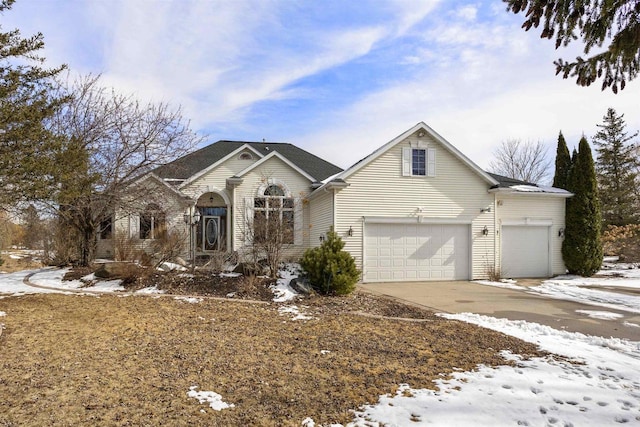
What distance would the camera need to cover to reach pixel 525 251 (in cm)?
1539

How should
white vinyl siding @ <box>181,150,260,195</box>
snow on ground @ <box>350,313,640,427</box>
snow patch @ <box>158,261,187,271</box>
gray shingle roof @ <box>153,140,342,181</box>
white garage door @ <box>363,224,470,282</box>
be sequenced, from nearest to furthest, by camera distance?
1. snow on ground @ <box>350,313,640,427</box>
2. snow patch @ <box>158,261,187,271</box>
3. white garage door @ <box>363,224,470,282</box>
4. white vinyl siding @ <box>181,150,260,195</box>
5. gray shingle roof @ <box>153,140,342,181</box>

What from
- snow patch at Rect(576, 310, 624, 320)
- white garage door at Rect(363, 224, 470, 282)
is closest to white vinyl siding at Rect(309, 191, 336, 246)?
white garage door at Rect(363, 224, 470, 282)

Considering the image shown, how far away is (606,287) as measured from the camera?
12516 mm

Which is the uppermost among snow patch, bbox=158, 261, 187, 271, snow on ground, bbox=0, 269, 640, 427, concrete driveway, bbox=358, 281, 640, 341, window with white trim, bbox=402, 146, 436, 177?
window with white trim, bbox=402, 146, 436, 177

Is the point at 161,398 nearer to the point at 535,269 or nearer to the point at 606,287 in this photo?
the point at 606,287

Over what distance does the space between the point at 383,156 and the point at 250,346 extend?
960 centimetres

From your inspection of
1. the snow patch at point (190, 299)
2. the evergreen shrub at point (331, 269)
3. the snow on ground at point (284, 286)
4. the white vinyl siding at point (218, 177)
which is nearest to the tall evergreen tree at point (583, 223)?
the evergreen shrub at point (331, 269)

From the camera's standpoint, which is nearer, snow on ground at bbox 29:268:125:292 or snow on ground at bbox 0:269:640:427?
snow on ground at bbox 0:269:640:427

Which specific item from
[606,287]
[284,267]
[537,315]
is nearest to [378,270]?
[284,267]

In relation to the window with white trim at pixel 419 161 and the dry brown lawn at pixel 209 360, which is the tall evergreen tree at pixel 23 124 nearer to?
the dry brown lawn at pixel 209 360

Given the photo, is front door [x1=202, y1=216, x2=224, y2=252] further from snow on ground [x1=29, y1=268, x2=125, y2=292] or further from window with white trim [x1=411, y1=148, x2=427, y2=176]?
window with white trim [x1=411, y1=148, x2=427, y2=176]

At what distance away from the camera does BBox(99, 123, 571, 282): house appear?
45.2ft

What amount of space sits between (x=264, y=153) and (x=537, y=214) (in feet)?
43.6

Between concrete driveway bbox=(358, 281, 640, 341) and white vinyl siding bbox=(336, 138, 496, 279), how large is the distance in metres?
1.85
